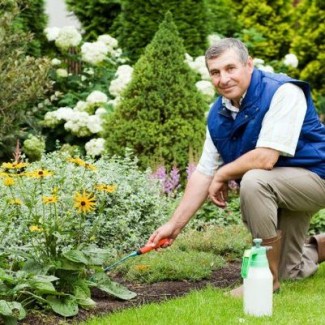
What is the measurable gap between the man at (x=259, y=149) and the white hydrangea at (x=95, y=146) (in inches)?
136

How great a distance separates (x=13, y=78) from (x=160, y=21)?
2.99 meters

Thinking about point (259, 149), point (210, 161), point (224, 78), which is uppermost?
point (224, 78)

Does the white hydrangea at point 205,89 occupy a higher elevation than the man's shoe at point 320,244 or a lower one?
higher

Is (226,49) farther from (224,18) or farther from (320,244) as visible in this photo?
(224,18)

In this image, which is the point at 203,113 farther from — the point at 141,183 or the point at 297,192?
the point at 297,192

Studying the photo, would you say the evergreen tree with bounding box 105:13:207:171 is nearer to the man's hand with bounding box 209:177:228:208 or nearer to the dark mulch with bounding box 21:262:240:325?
the dark mulch with bounding box 21:262:240:325

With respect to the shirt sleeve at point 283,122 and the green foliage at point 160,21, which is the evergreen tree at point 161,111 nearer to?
the green foliage at point 160,21

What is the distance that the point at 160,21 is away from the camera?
11023mm

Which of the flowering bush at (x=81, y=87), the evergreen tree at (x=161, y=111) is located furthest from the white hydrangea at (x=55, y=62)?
the evergreen tree at (x=161, y=111)

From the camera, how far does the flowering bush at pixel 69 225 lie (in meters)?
4.99

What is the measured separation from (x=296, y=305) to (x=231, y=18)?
8366 millimetres

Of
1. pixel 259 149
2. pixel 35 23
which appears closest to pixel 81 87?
pixel 35 23

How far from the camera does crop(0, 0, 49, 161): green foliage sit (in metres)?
8.49

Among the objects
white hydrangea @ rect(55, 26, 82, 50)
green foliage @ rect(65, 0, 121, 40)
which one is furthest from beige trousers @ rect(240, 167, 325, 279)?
green foliage @ rect(65, 0, 121, 40)
